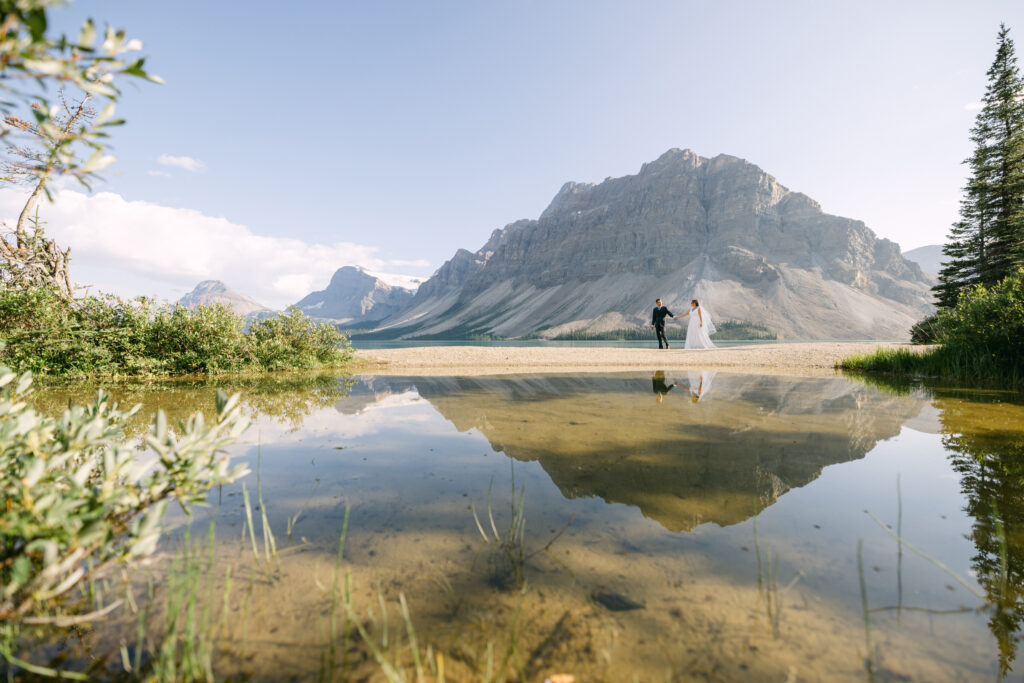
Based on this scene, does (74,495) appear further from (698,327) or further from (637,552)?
(698,327)

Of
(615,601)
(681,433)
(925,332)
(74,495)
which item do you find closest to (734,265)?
Answer: (925,332)

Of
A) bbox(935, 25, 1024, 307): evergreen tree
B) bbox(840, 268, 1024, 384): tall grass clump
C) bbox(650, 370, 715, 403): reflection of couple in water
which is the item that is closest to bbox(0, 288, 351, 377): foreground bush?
bbox(650, 370, 715, 403): reflection of couple in water

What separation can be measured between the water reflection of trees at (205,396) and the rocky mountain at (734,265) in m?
140

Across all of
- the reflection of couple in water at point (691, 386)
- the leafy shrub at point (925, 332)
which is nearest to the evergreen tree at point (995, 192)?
the leafy shrub at point (925, 332)

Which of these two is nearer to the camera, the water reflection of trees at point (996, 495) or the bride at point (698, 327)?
the water reflection of trees at point (996, 495)

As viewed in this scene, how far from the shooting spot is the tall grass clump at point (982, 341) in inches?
365

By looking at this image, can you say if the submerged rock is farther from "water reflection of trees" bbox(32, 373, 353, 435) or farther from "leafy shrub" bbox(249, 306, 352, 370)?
"leafy shrub" bbox(249, 306, 352, 370)

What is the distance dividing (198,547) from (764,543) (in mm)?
3581

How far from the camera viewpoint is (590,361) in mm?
16828

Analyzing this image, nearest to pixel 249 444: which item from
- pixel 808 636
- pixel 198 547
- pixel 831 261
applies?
pixel 198 547

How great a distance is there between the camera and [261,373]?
12.5m

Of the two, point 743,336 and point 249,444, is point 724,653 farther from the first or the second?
point 743,336

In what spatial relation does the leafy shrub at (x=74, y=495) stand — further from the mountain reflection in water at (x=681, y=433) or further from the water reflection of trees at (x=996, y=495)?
the water reflection of trees at (x=996, y=495)

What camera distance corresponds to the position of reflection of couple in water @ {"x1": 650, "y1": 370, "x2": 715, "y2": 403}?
8359 millimetres
